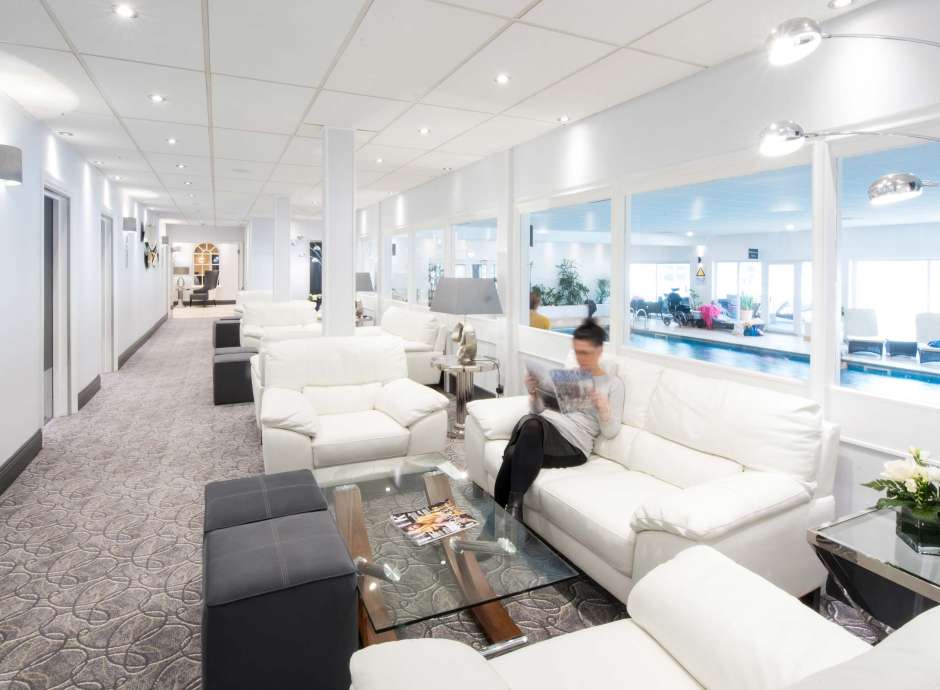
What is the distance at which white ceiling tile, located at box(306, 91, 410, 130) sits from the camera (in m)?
4.34

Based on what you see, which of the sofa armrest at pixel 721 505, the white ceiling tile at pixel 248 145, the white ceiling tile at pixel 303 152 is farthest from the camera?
the white ceiling tile at pixel 303 152

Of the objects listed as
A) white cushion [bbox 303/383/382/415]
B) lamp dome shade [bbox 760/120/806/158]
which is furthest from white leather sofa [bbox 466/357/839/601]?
white cushion [bbox 303/383/382/415]

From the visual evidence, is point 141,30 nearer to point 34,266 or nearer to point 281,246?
point 34,266

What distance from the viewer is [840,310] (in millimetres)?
3061

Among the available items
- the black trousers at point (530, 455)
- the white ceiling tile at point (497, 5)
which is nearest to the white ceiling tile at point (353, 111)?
the white ceiling tile at point (497, 5)

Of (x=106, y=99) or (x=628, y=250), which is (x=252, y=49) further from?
(x=628, y=250)

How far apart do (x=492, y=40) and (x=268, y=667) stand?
124 inches

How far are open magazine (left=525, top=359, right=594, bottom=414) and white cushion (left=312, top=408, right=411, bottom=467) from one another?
106 cm

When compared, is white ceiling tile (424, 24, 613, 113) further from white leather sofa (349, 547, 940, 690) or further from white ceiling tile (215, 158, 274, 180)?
white ceiling tile (215, 158, 274, 180)

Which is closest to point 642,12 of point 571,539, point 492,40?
point 492,40

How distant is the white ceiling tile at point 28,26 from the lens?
284cm

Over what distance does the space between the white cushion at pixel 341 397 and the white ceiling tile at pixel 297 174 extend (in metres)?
3.82

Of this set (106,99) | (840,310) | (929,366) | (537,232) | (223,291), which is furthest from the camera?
(223,291)

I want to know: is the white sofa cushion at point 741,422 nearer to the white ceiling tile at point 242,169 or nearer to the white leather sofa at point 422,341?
the white leather sofa at point 422,341
